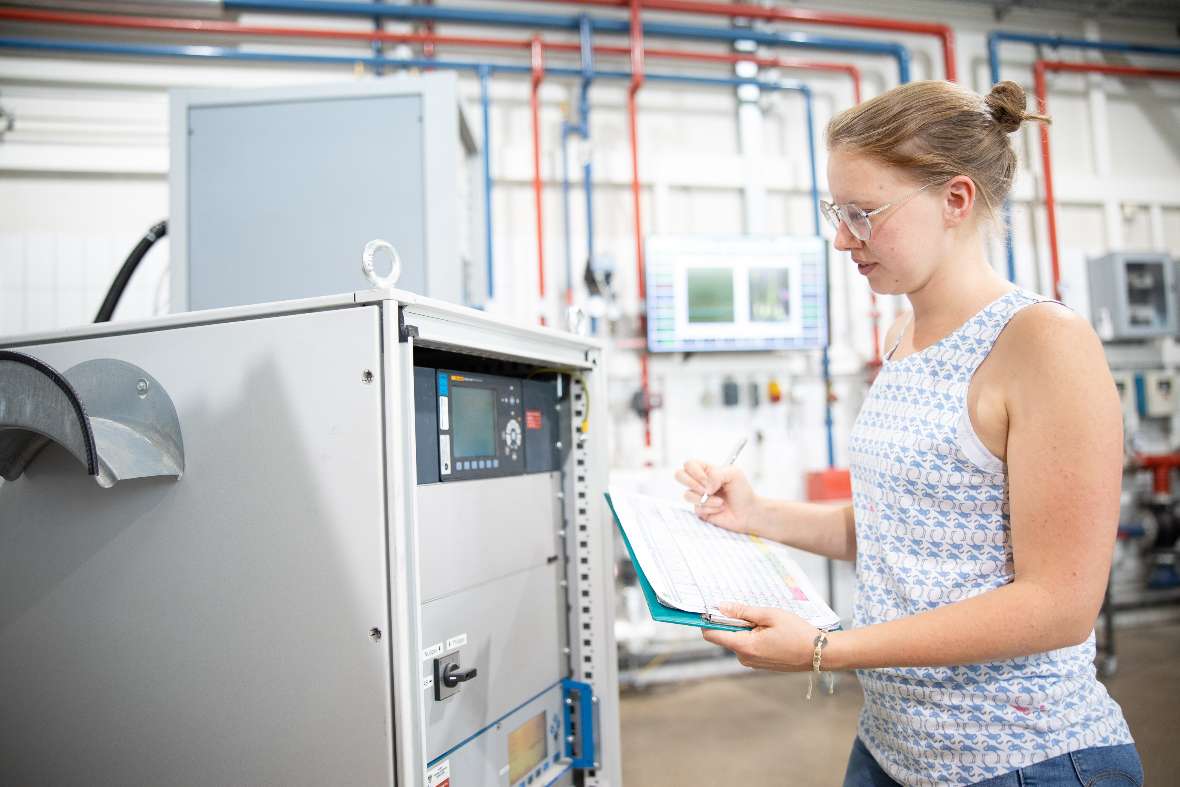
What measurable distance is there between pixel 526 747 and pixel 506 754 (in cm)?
6

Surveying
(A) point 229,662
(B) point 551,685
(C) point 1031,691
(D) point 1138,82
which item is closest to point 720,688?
(B) point 551,685

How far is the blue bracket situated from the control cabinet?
0.22 metres

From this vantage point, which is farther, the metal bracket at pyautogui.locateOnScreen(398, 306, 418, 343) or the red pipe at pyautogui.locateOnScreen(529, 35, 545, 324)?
the red pipe at pyautogui.locateOnScreen(529, 35, 545, 324)

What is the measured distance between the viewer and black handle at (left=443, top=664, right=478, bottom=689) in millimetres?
866

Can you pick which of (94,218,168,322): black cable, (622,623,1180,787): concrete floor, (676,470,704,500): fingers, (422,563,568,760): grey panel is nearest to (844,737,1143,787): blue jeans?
(676,470,704,500): fingers

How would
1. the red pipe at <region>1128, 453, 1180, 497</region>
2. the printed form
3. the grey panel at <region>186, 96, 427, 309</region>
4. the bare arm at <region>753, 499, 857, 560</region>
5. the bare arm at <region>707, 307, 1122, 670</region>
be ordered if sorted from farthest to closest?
the red pipe at <region>1128, 453, 1180, 497</region> → the grey panel at <region>186, 96, 427, 309</region> → the bare arm at <region>753, 499, 857, 560</region> → the printed form → the bare arm at <region>707, 307, 1122, 670</region>

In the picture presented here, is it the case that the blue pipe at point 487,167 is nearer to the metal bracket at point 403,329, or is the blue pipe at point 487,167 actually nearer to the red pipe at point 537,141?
the red pipe at point 537,141

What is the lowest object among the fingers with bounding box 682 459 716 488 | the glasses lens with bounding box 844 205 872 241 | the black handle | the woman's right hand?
the black handle

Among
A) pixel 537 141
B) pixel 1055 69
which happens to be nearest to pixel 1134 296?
pixel 1055 69

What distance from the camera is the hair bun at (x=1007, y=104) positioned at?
0.76 metres

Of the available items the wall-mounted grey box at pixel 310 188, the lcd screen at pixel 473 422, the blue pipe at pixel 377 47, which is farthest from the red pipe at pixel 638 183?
the lcd screen at pixel 473 422

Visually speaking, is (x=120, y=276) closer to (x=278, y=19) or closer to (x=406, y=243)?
(x=406, y=243)

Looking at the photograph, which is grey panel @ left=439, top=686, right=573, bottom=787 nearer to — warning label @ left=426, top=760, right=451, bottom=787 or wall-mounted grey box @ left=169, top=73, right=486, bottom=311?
warning label @ left=426, top=760, right=451, bottom=787

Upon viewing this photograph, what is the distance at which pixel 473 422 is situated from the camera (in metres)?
0.98
